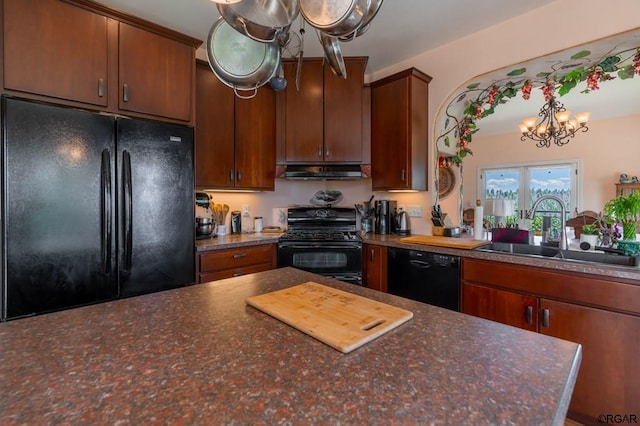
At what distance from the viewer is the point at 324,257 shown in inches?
104

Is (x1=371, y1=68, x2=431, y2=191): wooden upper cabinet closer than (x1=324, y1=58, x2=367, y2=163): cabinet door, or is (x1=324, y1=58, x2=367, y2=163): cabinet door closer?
(x1=371, y1=68, x2=431, y2=191): wooden upper cabinet

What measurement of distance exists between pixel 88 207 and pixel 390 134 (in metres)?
2.30

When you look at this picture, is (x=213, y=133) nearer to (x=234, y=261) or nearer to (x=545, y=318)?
(x=234, y=261)

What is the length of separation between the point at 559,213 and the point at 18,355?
9.13ft

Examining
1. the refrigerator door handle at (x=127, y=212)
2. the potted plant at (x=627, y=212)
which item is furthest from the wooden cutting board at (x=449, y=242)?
the refrigerator door handle at (x=127, y=212)

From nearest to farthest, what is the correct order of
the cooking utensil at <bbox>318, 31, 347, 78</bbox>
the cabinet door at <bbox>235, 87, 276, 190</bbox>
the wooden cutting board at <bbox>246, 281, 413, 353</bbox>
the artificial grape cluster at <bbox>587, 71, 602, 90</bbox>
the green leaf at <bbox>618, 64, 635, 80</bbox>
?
the wooden cutting board at <bbox>246, 281, 413, 353</bbox> → the cooking utensil at <bbox>318, 31, 347, 78</bbox> → the green leaf at <bbox>618, 64, 635, 80</bbox> → the artificial grape cluster at <bbox>587, 71, 602, 90</bbox> → the cabinet door at <bbox>235, 87, 276, 190</bbox>

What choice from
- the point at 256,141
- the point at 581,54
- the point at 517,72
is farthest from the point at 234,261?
the point at 581,54

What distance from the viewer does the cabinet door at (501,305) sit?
5.88 feet

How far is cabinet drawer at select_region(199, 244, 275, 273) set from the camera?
7.50 feet

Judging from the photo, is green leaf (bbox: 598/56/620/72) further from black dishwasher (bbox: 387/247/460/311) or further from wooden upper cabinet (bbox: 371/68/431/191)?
black dishwasher (bbox: 387/247/460/311)

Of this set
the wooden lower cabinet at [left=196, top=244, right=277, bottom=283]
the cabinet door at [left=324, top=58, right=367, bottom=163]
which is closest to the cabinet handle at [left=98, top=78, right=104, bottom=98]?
the wooden lower cabinet at [left=196, top=244, right=277, bottom=283]

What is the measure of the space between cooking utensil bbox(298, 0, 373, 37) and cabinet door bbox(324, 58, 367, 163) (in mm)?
1974

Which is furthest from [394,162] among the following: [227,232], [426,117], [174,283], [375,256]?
[174,283]

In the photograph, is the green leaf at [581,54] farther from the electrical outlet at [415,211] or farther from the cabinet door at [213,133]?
the cabinet door at [213,133]
